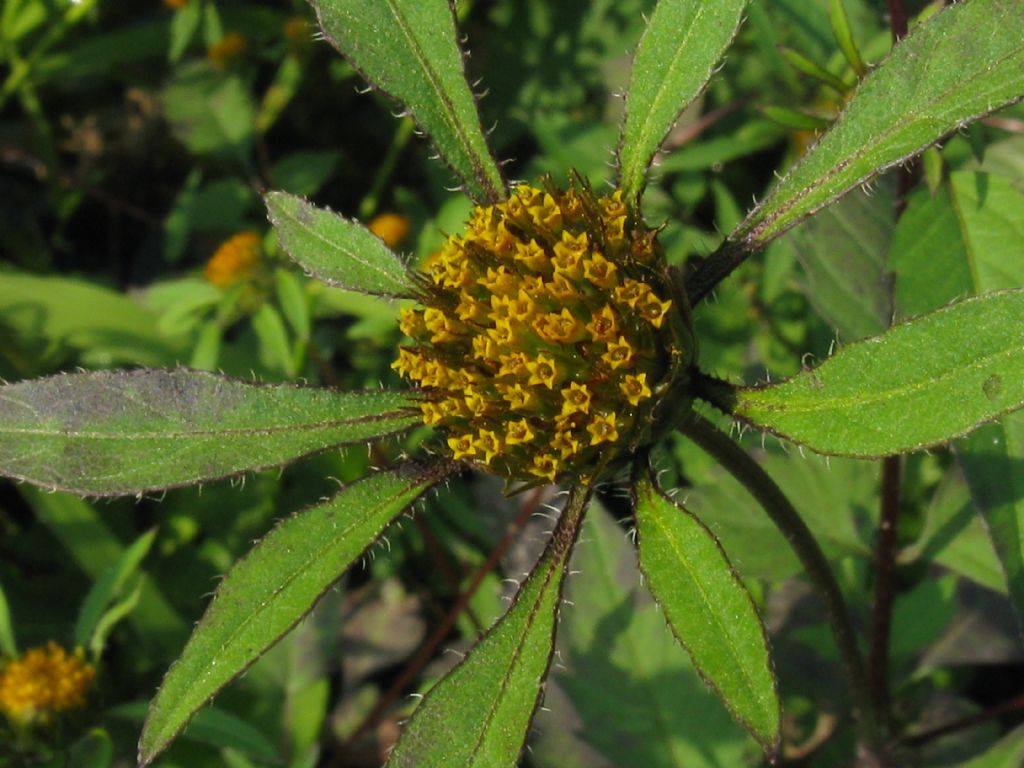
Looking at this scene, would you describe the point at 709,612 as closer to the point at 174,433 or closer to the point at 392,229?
the point at 174,433

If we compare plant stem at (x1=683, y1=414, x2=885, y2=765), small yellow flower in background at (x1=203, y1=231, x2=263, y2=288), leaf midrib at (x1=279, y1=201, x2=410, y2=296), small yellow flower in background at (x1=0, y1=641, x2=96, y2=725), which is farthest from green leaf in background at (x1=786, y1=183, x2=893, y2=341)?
small yellow flower in background at (x1=0, y1=641, x2=96, y2=725)

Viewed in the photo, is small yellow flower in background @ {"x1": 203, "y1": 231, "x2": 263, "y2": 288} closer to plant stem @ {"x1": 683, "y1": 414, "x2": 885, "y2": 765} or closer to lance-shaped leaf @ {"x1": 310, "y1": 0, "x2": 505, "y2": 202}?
lance-shaped leaf @ {"x1": 310, "y1": 0, "x2": 505, "y2": 202}

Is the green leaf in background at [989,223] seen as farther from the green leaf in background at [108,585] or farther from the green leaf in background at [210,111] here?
the green leaf in background at [210,111]

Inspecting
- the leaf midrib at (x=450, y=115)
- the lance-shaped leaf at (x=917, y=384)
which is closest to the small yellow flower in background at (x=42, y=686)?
the leaf midrib at (x=450, y=115)

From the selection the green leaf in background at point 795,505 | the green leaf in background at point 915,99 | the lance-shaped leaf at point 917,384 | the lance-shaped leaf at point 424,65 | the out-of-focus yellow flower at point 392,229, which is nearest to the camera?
the lance-shaped leaf at point 917,384

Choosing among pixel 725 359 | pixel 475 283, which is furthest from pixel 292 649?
pixel 475 283
